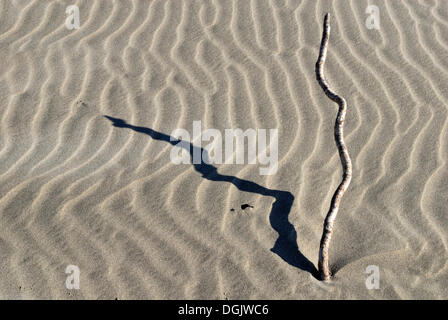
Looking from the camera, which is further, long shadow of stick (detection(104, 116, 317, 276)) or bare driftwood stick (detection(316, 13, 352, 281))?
long shadow of stick (detection(104, 116, 317, 276))

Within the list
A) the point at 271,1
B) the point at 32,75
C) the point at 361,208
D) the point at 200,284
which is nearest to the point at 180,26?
the point at 271,1

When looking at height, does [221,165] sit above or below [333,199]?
above

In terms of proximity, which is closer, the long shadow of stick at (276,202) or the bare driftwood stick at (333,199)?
the bare driftwood stick at (333,199)

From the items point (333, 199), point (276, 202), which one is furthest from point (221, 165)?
point (333, 199)

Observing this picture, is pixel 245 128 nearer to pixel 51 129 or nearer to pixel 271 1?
pixel 51 129

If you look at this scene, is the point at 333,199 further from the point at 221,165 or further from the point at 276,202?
the point at 221,165
